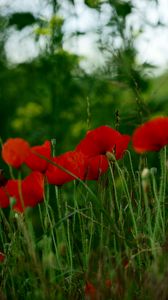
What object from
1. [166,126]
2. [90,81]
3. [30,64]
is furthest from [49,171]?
[30,64]

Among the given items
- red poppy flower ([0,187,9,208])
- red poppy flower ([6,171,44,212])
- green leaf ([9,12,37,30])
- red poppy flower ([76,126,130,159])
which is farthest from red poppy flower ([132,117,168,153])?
green leaf ([9,12,37,30])

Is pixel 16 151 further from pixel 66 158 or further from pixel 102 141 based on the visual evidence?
pixel 102 141

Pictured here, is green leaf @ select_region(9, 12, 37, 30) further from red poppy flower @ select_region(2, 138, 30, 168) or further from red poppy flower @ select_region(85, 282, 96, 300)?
red poppy flower @ select_region(85, 282, 96, 300)

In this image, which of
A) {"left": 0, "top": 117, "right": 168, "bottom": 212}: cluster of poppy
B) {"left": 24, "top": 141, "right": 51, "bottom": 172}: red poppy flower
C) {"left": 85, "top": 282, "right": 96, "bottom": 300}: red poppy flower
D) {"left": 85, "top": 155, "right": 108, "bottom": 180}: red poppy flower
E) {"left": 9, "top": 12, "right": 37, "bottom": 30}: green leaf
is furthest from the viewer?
{"left": 9, "top": 12, "right": 37, "bottom": 30}: green leaf

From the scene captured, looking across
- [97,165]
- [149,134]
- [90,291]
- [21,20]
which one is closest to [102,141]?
[97,165]

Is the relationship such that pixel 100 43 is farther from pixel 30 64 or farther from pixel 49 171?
pixel 49 171
